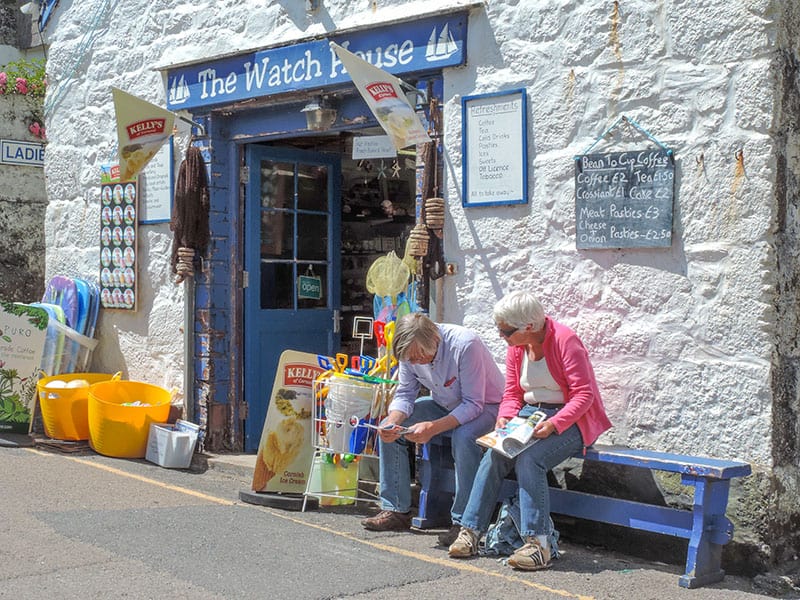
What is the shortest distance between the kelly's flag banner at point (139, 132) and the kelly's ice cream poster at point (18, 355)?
1.66 m

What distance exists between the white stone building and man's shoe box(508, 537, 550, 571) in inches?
34.4

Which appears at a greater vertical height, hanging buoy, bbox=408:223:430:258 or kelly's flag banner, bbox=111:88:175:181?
kelly's flag banner, bbox=111:88:175:181

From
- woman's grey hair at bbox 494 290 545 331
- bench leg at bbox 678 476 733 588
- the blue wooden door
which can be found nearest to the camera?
bench leg at bbox 678 476 733 588

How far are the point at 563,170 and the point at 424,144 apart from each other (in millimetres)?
1009

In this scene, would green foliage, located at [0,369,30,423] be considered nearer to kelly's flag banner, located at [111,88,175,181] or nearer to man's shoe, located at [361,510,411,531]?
kelly's flag banner, located at [111,88,175,181]

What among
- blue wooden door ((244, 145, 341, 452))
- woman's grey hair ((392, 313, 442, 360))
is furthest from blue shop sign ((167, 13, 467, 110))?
woman's grey hair ((392, 313, 442, 360))

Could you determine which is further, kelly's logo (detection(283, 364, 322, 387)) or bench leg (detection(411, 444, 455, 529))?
kelly's logo (detection(283, 364, 322, 387))

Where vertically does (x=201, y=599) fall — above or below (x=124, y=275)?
below

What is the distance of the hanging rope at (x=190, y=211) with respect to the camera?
310 inches

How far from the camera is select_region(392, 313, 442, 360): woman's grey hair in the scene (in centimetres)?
563

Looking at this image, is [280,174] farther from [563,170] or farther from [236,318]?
[563,170]

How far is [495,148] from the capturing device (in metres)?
6.23

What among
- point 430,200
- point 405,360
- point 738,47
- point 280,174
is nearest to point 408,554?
point 405,360

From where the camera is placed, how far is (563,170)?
5.94m
